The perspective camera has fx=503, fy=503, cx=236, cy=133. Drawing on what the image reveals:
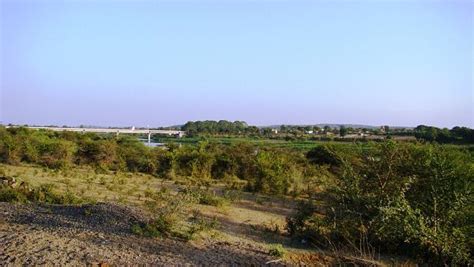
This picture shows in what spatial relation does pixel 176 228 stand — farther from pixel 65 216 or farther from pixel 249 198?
pixel 249 198

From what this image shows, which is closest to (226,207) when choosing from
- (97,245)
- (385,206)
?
(385,206)

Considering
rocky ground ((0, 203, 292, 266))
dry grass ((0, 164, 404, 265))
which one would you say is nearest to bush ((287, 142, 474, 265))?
dry grass ((0, 164, 404, 265))

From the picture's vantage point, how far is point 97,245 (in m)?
8.38

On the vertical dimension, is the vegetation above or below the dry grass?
above

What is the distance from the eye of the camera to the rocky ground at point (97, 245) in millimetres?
7699

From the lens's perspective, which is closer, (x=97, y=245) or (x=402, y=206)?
(x=97, y=245)

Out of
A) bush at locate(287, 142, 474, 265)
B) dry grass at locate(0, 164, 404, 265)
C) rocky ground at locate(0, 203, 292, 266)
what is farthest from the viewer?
dry grass at locate(0, 164, 404, 265)

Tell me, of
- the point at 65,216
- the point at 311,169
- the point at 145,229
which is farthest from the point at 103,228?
the point at 311,169

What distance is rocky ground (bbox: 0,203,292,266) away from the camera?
303 inches

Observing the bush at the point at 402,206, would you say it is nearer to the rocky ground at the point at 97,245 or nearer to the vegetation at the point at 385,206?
the vegetation at the point at 385,206

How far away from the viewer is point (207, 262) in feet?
26.6

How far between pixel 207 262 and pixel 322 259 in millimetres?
2144

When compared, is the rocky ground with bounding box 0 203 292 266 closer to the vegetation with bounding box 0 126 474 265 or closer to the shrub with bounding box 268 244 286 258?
the shrub with bounding box 268 244 286 258

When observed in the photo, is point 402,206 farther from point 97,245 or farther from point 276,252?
point 97,245
